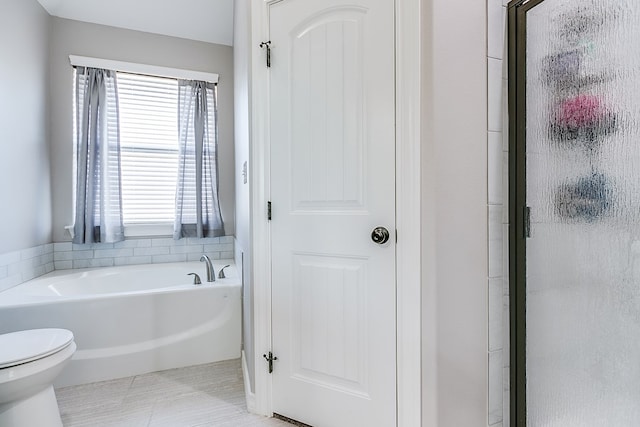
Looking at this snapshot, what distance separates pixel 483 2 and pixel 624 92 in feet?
1.72

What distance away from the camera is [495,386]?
1112 millimetres

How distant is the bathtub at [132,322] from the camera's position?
74.3 inches

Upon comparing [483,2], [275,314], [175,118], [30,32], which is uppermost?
[30,32]

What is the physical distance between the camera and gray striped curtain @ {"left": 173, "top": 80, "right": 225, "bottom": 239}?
9.80 feet

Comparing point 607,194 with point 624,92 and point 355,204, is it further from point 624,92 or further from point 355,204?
point 355,204

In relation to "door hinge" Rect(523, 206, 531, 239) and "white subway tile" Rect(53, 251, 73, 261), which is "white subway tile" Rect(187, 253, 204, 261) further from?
"door hinge" Rect(523, 206, 531, 239)

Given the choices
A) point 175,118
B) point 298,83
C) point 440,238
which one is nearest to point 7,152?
point 175,118

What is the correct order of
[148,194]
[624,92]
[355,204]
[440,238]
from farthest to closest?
[148,194], [355,204], [440,238], [624,92]

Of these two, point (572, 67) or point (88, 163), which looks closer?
Answer: point (572, 67)

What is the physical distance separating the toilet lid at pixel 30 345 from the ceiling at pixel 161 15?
262cm

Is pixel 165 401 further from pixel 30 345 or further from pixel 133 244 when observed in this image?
pixel 133 244

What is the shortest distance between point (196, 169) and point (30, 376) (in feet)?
6.71

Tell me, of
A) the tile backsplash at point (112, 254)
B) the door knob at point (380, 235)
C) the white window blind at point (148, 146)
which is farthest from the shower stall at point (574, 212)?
the white window blind at point (148, 146)

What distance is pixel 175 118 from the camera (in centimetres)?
304
